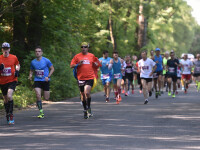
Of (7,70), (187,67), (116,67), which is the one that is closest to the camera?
(7,70)

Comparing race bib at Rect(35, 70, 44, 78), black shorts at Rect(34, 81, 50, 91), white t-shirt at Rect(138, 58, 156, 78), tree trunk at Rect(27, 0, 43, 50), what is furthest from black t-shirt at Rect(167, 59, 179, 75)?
race bib at Rect(35, 70, 44, 78)

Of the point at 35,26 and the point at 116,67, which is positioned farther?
the point at 35,26

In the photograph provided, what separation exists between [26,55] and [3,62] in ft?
27.9

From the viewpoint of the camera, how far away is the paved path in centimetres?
855

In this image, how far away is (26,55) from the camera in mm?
20625

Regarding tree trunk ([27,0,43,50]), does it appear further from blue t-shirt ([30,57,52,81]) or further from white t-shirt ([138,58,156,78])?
blue t-shirt ([30,57,52,81])

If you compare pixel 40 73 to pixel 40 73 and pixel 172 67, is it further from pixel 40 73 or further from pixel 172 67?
pixel 172 67

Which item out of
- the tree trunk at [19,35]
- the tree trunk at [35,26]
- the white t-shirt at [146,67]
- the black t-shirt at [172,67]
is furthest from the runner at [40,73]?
the black t-shirt at [172,67]

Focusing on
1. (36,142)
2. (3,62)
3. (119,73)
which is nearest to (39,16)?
(119,73)

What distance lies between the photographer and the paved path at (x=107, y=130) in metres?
8.55

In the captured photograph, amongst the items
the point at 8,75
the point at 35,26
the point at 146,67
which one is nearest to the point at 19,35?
the point at 35,26

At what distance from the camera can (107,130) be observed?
10484mm

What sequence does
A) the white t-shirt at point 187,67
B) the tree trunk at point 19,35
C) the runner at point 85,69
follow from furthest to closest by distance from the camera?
1. the white t-shirt at point 187,67
2. the tree trunk at point 19,35
3. the runner at point 85,69

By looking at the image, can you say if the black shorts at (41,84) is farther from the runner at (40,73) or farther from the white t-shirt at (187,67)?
the white t-shirt at (187,67)
